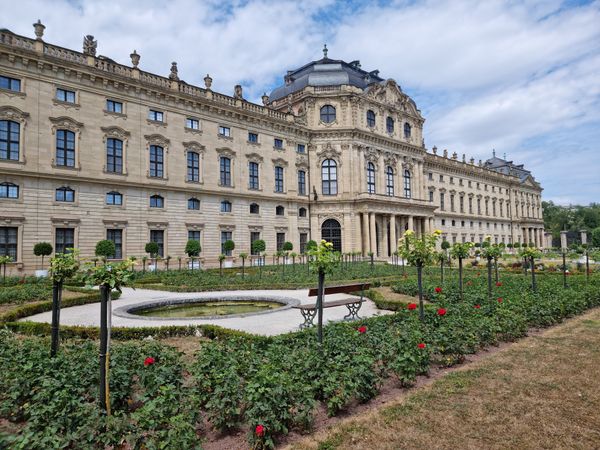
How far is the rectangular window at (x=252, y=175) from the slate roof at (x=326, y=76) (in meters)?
13.1

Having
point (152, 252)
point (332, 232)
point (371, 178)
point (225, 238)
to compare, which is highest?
point (371, 178)

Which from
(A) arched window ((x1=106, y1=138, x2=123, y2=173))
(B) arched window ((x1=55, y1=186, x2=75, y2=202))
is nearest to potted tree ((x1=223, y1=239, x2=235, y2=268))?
(A) arched window ((x1=106, y1=138, x2=123, y2=173))

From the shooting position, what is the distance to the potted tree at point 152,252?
27312mm

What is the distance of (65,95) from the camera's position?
2638cm

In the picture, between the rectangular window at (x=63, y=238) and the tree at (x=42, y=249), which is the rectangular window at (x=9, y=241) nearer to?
the tree at (x=42, y=249)

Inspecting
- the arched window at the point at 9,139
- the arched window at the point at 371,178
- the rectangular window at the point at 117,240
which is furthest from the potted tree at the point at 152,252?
the arched window at the point at 371,178

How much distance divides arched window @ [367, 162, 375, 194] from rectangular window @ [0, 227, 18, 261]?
32.9 m

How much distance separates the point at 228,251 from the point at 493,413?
30.3m

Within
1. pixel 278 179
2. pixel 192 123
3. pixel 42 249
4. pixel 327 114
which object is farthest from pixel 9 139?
pixel 327 114

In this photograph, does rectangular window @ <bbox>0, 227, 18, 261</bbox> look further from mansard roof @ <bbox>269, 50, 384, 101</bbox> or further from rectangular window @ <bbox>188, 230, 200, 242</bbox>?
mansard roof @ <bbox>269, 50, 384, 101</bbox>

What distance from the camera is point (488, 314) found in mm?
9648

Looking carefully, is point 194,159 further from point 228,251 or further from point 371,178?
point 371,178

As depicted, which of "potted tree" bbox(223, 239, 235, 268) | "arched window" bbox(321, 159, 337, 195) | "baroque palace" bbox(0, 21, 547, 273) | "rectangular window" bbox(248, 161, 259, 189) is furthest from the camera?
"arched window" bbox(321, 159, 337, 195)

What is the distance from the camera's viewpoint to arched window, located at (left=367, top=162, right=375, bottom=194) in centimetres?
4388
